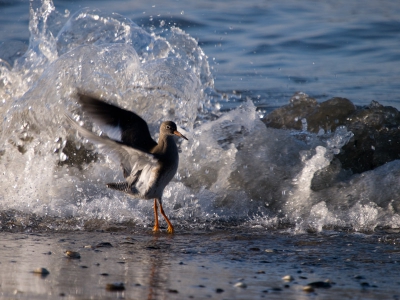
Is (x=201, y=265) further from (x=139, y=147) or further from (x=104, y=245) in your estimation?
(x=139, y=147)

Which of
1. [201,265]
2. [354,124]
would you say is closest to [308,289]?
[201,265]

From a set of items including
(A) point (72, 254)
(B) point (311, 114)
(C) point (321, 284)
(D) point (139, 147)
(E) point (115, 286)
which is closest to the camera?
(E) point (115, 286)

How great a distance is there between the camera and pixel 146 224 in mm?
5250

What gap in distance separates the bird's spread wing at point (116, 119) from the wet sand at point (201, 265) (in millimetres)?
783

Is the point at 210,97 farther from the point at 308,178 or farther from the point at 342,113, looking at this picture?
the point at 308,178

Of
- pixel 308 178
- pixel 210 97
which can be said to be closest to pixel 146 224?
pixel 308 178

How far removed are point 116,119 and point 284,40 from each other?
23.8 feet

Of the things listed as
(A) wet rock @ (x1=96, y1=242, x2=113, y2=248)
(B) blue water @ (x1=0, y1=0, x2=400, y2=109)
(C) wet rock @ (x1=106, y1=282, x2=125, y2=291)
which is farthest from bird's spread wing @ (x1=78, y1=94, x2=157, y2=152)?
(B) blue water @ (x1=0, y1=0, x2=400, y2=109)

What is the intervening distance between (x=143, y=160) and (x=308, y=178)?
169 cm

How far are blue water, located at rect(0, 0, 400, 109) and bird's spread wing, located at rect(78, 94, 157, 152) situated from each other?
3741 mm

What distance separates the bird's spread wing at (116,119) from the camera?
509 cm

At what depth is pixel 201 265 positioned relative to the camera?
3.78 m

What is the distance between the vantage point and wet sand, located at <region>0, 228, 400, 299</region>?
10.5 ft

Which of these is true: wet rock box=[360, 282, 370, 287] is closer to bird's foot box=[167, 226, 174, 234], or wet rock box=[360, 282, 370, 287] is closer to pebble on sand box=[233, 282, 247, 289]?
pebble on sand box=[233, 282, 247, 289]
